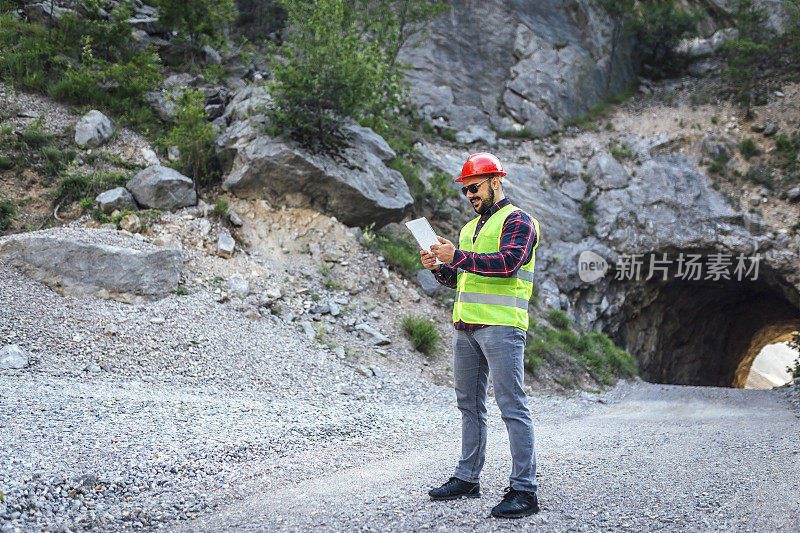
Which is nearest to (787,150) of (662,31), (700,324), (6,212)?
(700,324)

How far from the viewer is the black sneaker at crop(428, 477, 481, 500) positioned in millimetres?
3059

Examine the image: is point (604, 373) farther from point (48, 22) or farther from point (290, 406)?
point (48, 22)

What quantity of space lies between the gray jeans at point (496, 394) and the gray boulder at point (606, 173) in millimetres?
15458

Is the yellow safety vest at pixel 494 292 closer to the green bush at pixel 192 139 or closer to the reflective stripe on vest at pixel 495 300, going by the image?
the reflective stripe on vest at pixel 495 300

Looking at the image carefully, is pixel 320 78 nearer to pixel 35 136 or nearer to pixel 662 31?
pixel 35 136

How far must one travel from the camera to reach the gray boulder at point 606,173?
16.7 m

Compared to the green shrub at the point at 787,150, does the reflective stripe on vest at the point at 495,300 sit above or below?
below

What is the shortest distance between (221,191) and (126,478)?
7.47 meters

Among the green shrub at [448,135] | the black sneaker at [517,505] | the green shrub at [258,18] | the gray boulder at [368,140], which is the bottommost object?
the black sneaker at [517,505]

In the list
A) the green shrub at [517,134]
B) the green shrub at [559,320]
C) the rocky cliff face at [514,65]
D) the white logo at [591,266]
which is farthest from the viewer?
the rocky cliff face at [514,65]

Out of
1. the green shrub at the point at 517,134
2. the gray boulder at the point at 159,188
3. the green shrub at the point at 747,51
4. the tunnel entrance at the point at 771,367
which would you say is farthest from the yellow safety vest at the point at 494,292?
the tunnel entrance at the point at 771,367

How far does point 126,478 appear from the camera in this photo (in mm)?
3135

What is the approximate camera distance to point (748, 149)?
54.5 ft

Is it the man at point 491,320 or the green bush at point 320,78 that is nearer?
the man at point 491,320
